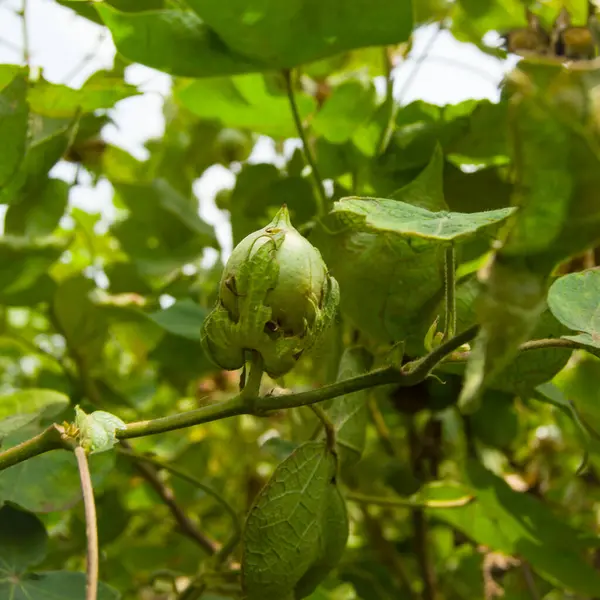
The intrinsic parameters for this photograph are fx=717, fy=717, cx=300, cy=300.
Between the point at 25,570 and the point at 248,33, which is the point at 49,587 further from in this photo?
the point at 248,33

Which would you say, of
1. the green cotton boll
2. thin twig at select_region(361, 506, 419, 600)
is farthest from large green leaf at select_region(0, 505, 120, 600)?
thin twig at select_region(361, 506, 419, 600)

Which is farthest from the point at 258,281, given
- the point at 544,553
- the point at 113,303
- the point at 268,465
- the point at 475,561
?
the point at 268,465

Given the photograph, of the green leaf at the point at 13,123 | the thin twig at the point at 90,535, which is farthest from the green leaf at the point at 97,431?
the green leaf at the point at 13,123

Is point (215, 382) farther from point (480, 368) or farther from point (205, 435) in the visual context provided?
point (480, 368)

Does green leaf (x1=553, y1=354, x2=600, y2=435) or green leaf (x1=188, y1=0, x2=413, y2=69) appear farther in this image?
green leaf (x1=553, y1=354, x2=600, y2=435)

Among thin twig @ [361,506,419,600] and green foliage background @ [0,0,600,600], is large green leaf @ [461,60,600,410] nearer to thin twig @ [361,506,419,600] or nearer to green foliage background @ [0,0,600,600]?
green foliage background @ [0,0,600,600]

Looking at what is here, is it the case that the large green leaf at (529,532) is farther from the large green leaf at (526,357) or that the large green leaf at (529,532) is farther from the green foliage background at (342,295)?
the large green leaf at (526,357)

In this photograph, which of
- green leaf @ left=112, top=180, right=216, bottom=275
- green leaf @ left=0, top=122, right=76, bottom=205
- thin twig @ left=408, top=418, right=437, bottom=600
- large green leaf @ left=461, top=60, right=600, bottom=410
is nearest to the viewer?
large green leaf @ left=461, top=60, right=600, bottom=410
